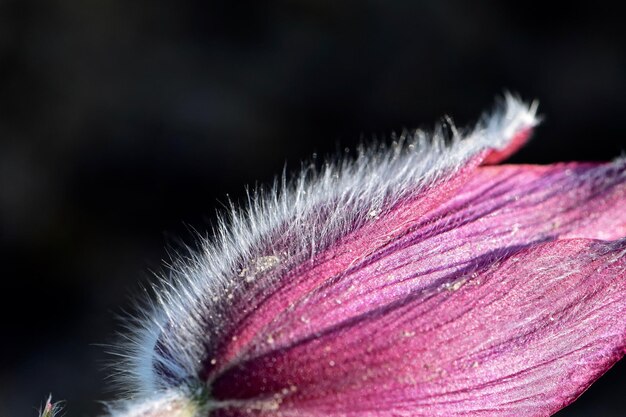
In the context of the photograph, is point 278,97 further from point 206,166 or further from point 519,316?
point 519,316

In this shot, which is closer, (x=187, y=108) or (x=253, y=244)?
(x=253, y=244)

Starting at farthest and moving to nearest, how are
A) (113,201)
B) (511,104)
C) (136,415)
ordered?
1. (113,201)
2. (511,104)
3. (136,415)

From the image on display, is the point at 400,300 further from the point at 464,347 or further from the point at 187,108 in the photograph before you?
the point at 187,108

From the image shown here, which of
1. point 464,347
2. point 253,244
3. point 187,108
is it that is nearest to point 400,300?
point 464,347

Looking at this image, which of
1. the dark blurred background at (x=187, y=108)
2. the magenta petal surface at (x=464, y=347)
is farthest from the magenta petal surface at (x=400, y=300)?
the dark blurred background at (x=187, y=108)

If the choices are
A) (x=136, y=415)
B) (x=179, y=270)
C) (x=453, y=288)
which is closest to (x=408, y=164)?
(x=453, y=288)

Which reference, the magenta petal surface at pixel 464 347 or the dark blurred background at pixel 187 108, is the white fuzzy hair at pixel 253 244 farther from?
the dark blurred background at pixel 187 108

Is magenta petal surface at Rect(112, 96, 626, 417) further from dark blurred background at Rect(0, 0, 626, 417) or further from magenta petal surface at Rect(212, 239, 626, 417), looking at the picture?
dark blurred background at Rect(0, 0, 626, 417)
